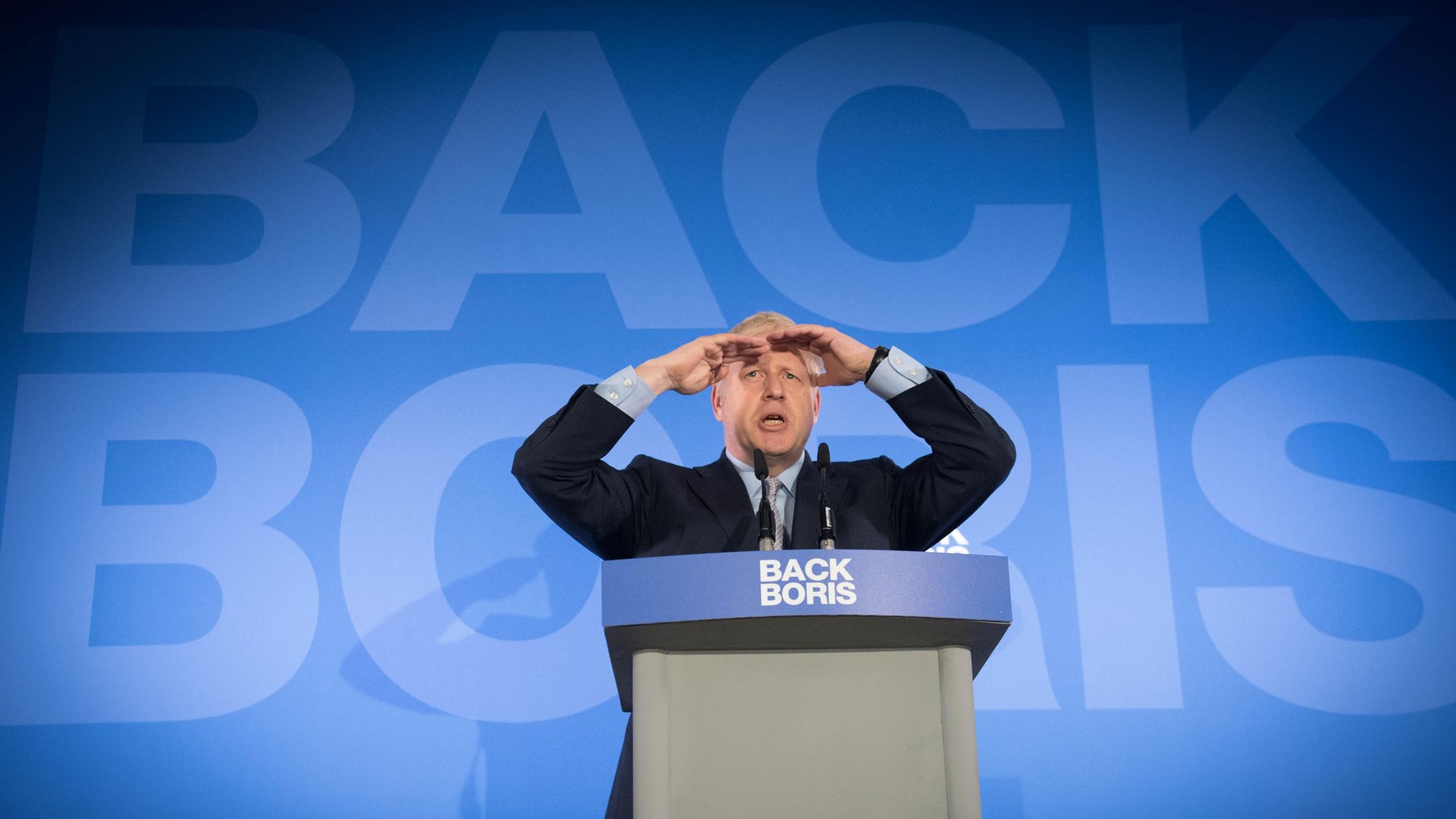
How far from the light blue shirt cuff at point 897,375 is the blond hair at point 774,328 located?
0.19m

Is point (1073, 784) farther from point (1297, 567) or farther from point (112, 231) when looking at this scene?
point (112, 231)

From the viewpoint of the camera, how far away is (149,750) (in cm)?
307

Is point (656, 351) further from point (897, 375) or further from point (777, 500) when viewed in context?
point (897, 375)

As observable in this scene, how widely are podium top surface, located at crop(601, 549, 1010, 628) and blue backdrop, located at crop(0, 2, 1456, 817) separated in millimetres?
1551

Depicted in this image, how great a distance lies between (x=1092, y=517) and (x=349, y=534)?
6.27 ft

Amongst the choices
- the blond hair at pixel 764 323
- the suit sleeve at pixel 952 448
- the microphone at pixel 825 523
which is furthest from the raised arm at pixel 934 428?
the microphone at pixel 825 523

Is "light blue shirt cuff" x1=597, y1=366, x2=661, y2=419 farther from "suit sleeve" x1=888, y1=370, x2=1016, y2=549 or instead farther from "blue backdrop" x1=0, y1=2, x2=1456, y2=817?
"blue backdrop" x1=0, y1=2, x2=1456, y2=817

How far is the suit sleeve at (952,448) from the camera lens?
233 centimetres

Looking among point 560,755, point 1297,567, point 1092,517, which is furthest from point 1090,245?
point 560,755

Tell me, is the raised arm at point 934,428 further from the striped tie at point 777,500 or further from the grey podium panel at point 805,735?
the grey podium panel at point 805,735

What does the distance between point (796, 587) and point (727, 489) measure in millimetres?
805

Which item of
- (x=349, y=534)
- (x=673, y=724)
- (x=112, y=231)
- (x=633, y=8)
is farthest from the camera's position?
(x=633, y=8)

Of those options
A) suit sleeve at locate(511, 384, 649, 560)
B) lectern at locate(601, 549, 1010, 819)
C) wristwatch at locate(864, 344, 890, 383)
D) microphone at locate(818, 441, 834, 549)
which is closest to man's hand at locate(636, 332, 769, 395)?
suit sleeve at locate(511, 384, 649, 560)

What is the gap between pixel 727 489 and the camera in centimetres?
243
